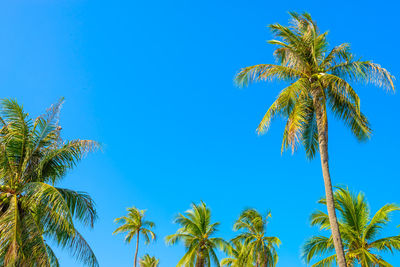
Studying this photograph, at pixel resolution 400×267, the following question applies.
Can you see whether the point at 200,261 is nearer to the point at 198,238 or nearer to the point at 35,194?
the point at 198,238

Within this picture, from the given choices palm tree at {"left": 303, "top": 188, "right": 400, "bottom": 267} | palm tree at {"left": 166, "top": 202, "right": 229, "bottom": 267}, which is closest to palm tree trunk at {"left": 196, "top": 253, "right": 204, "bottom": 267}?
palm tree at {"left": 166, "top": 202, "right": 229, "bottom": 267}

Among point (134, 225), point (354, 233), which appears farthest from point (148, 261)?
point (354, 233)

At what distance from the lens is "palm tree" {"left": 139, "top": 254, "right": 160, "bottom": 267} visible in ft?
149

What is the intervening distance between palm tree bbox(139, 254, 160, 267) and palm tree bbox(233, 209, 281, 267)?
20.8 m

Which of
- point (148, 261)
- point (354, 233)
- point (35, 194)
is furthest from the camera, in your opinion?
point (148, 261)

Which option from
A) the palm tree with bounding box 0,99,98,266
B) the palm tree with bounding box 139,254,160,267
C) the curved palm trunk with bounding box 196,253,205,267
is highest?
the palm tree with bounding box 139,254,160,267

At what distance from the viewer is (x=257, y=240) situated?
28016 millimetres

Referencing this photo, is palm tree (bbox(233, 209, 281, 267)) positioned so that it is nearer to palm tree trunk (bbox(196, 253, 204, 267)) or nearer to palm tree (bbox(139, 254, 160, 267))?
palm tree trunk (bbox(196, 253, 204, 267))

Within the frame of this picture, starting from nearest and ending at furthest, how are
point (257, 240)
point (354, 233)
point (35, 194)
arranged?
point (35, 194) < point (354, 233) < point (257, 240)

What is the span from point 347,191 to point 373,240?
106 inches

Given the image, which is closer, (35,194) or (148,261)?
(35,194)

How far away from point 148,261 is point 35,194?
123 feet

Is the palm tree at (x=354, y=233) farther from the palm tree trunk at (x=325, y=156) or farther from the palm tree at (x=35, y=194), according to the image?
the palm tree at (x=35, y=194)

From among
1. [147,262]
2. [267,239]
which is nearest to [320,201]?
[267,239]
